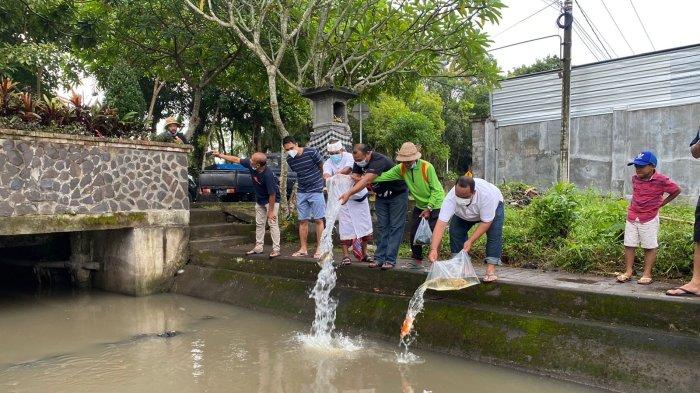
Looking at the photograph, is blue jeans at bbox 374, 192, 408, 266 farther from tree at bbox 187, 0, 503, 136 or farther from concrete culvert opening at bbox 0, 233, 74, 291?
concrete culvert opening at bbox 0, 233, 74, 291

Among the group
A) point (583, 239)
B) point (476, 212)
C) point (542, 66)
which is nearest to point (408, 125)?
point (542, 66)

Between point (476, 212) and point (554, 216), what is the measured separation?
6.17 feet

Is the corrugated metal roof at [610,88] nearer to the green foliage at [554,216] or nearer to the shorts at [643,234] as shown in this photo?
the green foliage at [554,216]

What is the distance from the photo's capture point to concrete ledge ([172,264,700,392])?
4008 mm

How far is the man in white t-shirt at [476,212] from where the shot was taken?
4910mm

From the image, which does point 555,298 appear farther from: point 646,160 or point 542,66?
point 542,66

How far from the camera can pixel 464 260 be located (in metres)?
5.05

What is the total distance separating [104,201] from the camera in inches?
318

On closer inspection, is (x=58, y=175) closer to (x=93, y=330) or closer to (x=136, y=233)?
(x=136, y=233)

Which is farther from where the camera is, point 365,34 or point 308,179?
point 365,34

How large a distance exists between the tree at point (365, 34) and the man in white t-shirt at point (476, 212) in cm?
486

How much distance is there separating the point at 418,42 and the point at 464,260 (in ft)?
19.4

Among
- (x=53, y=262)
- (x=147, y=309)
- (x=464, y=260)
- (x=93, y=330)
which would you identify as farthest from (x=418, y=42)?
(x=53, y=262)

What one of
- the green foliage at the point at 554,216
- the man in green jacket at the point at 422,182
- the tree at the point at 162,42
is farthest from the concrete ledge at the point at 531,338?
the tree at the point at 162,42
